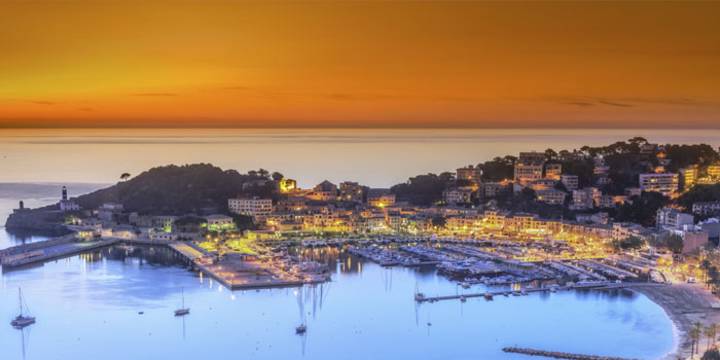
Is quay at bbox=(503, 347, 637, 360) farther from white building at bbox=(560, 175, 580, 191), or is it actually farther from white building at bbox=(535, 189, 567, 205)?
white building at bbox=(560, 175, 580, 191)

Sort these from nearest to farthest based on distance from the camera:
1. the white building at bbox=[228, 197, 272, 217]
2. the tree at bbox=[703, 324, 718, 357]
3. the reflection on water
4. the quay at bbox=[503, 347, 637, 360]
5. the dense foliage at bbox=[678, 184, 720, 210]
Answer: the quay at bbox=[503, 347, 637, 360]
the tree at bbox=[703, 324, 718, 357]
the reflection on water
the dense foliage at bbox=[678, 184, 720, 210]
the white building at bbox=[228, 197, 272, 217]

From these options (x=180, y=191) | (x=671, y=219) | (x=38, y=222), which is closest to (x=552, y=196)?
(x=671, y=219)

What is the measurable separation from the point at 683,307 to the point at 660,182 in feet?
36.2

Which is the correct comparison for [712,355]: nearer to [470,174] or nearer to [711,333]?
[711,333]

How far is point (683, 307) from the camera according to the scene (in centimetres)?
1197

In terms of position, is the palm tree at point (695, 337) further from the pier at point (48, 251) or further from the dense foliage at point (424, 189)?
the dense foliage at point (424, 189)

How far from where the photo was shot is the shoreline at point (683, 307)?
1005cm

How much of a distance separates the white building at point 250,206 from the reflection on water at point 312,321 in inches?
293

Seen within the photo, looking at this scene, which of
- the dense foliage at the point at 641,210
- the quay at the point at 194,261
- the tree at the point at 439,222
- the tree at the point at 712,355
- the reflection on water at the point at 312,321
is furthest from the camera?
the tree at the point at 439,222

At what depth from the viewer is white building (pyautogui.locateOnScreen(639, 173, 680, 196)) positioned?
22125 mm

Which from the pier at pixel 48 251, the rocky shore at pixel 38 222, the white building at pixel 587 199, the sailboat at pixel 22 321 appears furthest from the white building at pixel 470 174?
the sailboat at pixel 22 321

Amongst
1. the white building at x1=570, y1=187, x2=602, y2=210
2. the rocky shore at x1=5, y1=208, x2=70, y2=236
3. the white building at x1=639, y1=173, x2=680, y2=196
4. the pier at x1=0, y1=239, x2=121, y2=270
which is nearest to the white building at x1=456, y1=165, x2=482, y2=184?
the white building at x1=570, y1=187, x2=602, y2=210

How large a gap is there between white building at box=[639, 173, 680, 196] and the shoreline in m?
9.13

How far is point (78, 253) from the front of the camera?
1733 cm
